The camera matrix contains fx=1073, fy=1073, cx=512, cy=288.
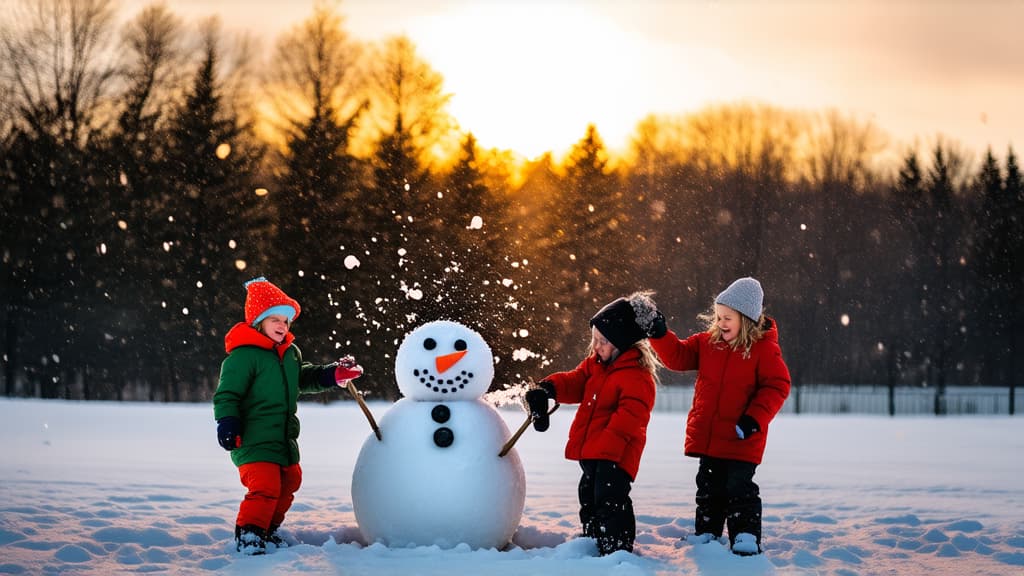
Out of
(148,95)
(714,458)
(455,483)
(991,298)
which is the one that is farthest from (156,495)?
(991,298)

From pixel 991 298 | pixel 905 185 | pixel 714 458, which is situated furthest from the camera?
pixel 905 185

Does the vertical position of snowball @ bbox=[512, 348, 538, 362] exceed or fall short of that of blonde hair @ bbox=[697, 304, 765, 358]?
it falls short

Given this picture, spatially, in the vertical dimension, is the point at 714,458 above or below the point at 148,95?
below

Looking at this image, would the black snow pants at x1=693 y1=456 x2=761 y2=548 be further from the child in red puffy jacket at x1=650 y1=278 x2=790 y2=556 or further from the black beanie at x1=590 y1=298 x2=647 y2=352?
the black beanie at x1=590 y1=298 x2=647 y2=352

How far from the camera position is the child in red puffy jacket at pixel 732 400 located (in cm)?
644

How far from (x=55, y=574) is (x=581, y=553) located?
9.31ft

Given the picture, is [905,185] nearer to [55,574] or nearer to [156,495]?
[156,495]

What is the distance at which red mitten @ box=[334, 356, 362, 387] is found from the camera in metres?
6.51

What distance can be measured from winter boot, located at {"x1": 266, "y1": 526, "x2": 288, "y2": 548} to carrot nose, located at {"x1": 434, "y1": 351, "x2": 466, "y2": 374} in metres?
1.41

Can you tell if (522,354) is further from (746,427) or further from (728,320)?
(746,427)

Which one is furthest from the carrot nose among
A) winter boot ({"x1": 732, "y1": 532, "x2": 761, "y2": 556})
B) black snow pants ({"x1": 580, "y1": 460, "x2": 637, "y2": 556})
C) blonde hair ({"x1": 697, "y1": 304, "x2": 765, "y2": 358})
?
winter boot ({"x1": 732, "y1": 532, "x2": 761, "y2": 556})

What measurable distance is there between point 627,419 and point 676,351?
0.76 m

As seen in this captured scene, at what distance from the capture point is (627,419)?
20.2ft

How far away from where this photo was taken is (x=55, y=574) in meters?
5.69
